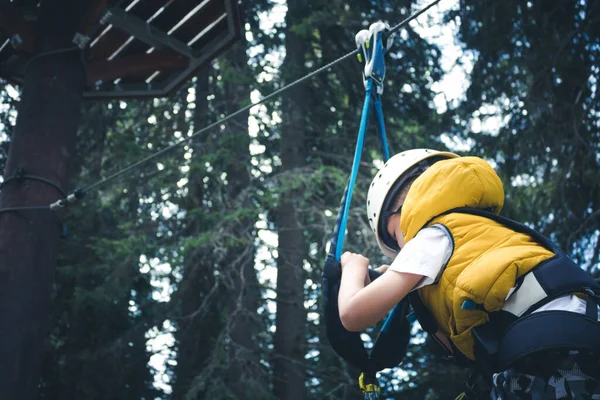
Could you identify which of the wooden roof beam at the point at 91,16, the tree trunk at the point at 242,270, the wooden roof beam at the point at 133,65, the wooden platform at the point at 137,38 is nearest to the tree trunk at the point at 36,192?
the wooden roof beam at the point at 91,16

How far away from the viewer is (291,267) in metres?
7.84

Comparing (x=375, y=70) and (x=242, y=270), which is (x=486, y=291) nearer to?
(x=375, y=70)

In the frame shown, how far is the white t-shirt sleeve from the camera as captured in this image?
6.53 feet

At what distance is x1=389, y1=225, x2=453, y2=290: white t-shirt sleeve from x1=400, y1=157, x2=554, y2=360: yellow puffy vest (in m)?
0.02

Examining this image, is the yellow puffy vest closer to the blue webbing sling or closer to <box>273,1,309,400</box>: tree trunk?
the blue webbing sling

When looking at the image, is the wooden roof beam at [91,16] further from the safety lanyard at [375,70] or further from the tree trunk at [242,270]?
the tree trunk at [242,270]

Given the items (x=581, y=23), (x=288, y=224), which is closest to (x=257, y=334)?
(x=288, y=224)

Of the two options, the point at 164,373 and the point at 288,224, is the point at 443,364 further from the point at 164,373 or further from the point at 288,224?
the point at 164,373

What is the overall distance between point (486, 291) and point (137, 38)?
359 centimetres

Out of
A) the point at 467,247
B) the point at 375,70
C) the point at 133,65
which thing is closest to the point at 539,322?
the point at 467,247

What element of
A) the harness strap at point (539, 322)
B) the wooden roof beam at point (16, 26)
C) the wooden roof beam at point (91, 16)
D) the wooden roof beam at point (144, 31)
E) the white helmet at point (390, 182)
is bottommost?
the harness strap at point (539, 322)

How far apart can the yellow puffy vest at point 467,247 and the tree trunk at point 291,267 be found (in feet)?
17.0

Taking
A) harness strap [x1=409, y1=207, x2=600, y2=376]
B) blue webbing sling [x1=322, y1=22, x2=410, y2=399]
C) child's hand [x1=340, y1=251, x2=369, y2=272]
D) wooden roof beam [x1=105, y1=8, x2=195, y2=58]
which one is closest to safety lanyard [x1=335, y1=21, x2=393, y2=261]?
blue webbing sling [x1=322, y1=22, x2=410, y2=399]

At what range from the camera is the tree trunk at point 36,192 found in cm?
335
